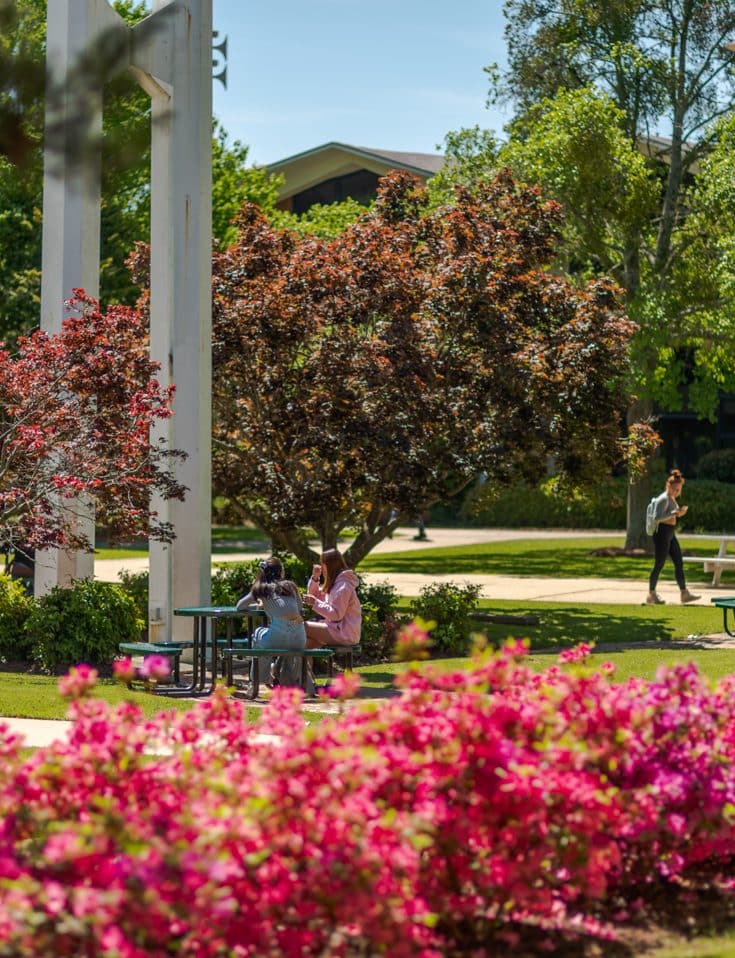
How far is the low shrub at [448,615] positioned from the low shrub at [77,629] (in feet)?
10.6

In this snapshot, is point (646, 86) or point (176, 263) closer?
point (176, 263)

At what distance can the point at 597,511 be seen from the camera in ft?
146

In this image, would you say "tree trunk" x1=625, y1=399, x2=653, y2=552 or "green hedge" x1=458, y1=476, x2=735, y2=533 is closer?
"tree trunk" x1=625, y1=399, x2=653, y2=552

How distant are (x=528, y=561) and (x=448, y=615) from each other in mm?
15765

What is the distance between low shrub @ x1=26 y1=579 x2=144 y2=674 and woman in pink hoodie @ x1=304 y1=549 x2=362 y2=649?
83.3 inches

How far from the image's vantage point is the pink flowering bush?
3953 mm

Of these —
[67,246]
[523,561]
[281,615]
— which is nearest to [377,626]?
[281,615]

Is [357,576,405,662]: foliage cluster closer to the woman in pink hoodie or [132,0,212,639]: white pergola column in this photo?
[132,0,212,639]: white pergola column

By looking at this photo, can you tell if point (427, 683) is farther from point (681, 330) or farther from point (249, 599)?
point (681, 330)

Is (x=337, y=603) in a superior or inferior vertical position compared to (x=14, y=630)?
superior

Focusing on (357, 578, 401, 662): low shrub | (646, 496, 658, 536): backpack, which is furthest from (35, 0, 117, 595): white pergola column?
(646, 496, 658, 536): backpack

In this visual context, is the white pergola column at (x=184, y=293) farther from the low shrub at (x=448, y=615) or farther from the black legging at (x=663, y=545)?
the black legging at (x=663, y=545)

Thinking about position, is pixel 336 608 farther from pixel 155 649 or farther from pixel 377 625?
pixel 377 625

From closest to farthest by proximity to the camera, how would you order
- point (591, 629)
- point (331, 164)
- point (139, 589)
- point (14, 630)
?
point (14, 630) < point (139, 589) < point (591, 629) < point (331, 164)
